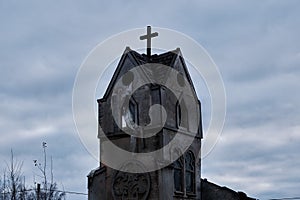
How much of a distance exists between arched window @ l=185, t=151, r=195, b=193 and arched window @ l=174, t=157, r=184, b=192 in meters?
0.45

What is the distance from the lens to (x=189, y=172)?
76.4 feet

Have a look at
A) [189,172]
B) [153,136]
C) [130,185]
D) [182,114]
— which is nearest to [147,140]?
[153,136]

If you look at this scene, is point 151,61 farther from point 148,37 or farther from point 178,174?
point 178,174

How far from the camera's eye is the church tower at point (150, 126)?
21.8m

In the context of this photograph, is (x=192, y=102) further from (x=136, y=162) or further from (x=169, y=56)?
(x=136, y=162)

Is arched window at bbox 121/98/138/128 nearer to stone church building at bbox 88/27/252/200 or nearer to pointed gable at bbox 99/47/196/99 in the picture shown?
stone church building at bbox 88/27/252/200

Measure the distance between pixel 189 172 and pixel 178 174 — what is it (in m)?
0.89

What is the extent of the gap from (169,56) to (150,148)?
14.9ft

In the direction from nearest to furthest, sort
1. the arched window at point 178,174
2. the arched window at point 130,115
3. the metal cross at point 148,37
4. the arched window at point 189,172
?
the arched window at point 178,174, the arched window at point 130,115, the arched window at point 189,172, the metal cross at point 148,37

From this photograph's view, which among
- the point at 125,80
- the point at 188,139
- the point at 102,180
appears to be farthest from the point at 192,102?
the point at 102,180

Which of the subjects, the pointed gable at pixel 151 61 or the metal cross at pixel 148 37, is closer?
the pointed gable at pixel 151 61

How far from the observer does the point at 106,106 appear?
23.6m

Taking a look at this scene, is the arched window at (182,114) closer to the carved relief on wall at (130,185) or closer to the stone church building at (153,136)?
the stone church building at (153,136)

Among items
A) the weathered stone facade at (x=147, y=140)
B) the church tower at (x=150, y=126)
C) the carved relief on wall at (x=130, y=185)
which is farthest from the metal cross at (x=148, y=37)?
the carved relief on wall at (x=130, y=185)
